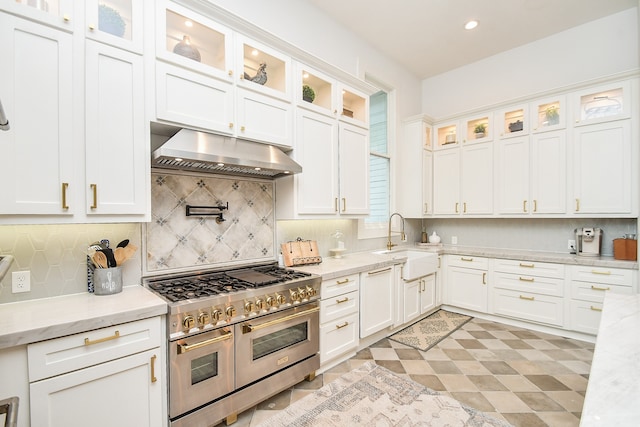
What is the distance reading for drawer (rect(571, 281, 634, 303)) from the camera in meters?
3.12

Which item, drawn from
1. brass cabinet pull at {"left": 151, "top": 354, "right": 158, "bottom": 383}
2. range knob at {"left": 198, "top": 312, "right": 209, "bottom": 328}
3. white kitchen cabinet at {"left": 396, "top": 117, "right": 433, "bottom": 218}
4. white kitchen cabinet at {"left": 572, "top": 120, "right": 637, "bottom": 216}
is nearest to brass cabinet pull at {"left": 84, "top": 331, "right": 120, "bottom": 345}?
brass cabinet pull at {"left": 151, "top": 354, "right": 158, "bottom": 383}

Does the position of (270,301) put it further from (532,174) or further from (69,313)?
(532,174)

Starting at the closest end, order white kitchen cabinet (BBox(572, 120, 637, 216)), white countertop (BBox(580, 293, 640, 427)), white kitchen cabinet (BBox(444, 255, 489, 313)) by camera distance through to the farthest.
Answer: white countertop (BBox(580, 293, 640, 427))
white kitchen cabinet (BBox(572, 120, 637, 216))
white kitchen cabinet (BBox(444, 255, 489, 313))

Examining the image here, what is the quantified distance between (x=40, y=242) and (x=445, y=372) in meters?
3.21

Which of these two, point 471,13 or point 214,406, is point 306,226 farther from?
point 471,13

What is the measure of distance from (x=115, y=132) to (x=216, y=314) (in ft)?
4.14

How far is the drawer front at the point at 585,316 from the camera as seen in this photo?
3.23m

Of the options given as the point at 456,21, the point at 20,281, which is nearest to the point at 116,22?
the point at 20,281

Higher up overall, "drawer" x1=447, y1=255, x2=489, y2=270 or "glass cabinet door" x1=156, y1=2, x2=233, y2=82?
"glass cabinet door" x1=156, y1=2, x2=233, y2=82

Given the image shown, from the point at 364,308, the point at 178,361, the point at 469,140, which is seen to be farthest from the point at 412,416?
the point at 469,140

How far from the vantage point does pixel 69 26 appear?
65.2 inches

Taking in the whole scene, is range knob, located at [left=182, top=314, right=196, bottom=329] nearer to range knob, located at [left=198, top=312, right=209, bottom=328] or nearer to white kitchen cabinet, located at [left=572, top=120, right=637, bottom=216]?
range knob, located at [left=198, top=312, right=209, bottom=328]

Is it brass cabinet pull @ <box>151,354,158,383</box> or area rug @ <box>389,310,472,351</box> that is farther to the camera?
area rug @ <box>389,310,472,351</box>

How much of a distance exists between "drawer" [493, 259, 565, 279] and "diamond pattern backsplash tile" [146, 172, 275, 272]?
2921 millimetres
